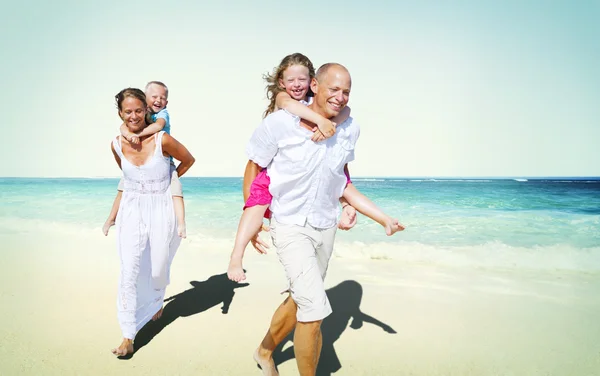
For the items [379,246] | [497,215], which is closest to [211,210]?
[379,246]

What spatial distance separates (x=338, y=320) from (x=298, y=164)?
228 centimetres

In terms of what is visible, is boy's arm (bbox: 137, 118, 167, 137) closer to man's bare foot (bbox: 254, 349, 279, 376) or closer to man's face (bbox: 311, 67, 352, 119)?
man's face (bbox: 311, 67, 352, 119)

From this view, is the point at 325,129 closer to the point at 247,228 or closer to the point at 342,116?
the point at 342,116

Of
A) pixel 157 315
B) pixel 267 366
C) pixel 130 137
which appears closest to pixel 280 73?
pixel 130 137

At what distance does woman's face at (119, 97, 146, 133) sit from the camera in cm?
358

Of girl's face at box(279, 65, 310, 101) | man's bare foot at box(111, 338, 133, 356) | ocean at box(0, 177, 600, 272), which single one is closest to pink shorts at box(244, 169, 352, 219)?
girl's face at box(279, 65, 310, 101)

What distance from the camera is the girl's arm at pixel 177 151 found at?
374 centimetres

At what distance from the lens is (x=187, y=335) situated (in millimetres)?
3859

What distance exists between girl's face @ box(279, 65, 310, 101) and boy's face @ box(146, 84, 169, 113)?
186 centimetres

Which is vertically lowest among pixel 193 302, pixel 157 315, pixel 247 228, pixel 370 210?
pixel 193 302

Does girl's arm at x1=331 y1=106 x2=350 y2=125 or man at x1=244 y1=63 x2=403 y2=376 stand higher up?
girl's arm at x1=331 y1=106 x2=350 y2=125

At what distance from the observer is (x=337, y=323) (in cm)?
416

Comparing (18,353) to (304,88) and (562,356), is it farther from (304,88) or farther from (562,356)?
(562,356)

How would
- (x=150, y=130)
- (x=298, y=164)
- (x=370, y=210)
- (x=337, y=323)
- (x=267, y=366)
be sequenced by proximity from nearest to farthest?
(x=298, y=164)
(x=370, y=210)
(x=267, y=366)
(x=150, y=130)
(x=337, y=323)
